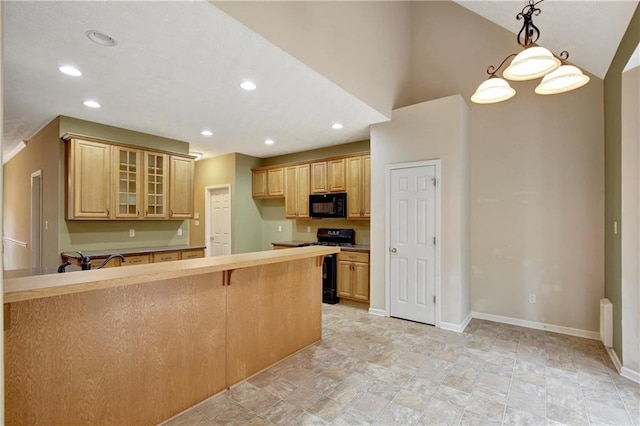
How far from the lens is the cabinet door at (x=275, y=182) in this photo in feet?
19.9

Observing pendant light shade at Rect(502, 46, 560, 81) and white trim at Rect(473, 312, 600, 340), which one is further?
white trim at Rect(473, 312, 600, 340)

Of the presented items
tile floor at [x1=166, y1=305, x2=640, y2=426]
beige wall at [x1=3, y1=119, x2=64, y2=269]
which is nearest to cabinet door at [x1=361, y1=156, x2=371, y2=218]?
tile floor at [x1=166, y1=305, x2=640, y2=426]

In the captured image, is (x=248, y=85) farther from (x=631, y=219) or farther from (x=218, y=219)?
(x=218, y=219)

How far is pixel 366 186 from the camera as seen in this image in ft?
16.0

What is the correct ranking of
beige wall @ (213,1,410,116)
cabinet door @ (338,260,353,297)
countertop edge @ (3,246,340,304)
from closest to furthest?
countertop edge @ (3,246,340,304) → beige wall @ (213,1,410,116) → cabinet door @ (338,260,353,297)

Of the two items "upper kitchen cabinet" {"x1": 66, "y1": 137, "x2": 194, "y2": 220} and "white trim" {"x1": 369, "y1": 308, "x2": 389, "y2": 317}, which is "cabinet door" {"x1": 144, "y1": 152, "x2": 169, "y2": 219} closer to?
"upper kitchen cabinet" {"x1": 66, "y1": 137, "x2": 194, "y2": 220}

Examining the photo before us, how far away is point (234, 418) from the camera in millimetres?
2062

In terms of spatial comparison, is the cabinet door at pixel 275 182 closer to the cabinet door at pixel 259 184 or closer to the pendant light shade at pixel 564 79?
the cabinet door at pixel 259 184

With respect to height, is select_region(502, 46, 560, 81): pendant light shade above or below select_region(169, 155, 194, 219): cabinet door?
above

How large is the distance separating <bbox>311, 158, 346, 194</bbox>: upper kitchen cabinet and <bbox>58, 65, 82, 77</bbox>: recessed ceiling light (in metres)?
3.47

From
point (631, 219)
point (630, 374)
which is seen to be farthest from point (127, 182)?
point (630, 374)

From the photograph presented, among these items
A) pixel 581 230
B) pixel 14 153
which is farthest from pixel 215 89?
pixel 14 153

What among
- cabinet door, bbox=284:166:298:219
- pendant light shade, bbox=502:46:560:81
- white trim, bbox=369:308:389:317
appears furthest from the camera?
cabinet door, bbox=284:166:298:219

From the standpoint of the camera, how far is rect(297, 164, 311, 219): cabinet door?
18.5ft
